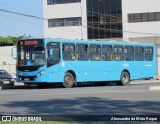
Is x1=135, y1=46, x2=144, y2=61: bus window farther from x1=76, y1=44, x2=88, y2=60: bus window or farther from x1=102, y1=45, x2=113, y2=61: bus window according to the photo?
x1=76, y1=44, x2=88, y2=60: bus window

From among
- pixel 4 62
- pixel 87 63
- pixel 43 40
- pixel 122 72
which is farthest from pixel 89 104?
pixel 4 62

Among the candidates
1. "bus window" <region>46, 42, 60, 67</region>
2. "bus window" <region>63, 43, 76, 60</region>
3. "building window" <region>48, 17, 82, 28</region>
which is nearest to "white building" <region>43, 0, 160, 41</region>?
"building window" <region>48, 17, 82, 28</region>

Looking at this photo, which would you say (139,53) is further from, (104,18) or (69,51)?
(104,18)

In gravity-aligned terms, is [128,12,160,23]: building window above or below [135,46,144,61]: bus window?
above

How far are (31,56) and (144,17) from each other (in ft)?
110

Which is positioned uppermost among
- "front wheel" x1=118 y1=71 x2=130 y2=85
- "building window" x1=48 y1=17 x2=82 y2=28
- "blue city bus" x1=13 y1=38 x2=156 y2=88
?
"building window" x1=48 y1=17 x2=82 y2=28

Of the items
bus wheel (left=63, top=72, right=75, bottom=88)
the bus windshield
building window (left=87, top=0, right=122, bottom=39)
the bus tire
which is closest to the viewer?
the bus windshield

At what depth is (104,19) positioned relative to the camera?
207 ft

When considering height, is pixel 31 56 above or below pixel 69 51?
below

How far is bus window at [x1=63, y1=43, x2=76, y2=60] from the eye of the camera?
3034 cm

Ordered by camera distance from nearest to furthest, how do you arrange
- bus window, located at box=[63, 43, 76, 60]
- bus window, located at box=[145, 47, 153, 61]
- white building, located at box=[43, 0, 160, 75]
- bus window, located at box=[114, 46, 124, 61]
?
bus window, located at box=[63, 43, 76, 60] → bus window, located at box=[114, 46, 124, 61] → bus window, located at box=[145, 47, 153, 61] → white building, located at box=[43, 0, 160, 75]

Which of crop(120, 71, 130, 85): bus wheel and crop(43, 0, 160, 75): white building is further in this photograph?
crop(43, 0, 160, 75): white building

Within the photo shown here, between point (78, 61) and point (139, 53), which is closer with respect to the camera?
point (78, 61)

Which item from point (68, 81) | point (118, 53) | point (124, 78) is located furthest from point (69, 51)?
point (124, 78)
